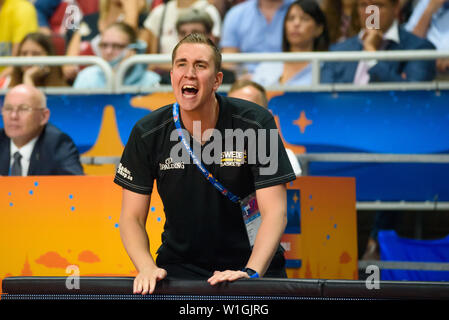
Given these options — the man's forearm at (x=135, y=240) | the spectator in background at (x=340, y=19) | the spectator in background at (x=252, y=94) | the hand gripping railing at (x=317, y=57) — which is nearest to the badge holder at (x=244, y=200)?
the man's forearm at (x=135, y=240)

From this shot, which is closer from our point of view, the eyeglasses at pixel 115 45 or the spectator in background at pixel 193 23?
the spectator in background at pixel 193 23

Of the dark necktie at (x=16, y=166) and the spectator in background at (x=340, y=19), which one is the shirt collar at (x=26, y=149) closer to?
the dark necktie at (x=16, y=166)

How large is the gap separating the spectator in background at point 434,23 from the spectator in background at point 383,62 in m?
0.42

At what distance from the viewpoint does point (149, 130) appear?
3.71 metres

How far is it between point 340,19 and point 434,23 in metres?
0.92

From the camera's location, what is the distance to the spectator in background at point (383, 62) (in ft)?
21.7

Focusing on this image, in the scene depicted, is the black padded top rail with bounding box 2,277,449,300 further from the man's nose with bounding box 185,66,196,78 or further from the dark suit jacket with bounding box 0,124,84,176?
the dark suit jacket with bounding box 0,124,84,176

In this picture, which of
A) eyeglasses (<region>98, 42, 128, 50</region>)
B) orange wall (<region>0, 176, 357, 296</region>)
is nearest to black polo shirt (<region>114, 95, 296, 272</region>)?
orange wall (<region>0, 176, 357, 296</region>)

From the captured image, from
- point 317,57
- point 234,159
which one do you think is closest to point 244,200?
point 234,159

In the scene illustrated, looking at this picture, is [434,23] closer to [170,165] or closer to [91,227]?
[91,227]

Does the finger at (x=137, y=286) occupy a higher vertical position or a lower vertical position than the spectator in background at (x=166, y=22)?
lower

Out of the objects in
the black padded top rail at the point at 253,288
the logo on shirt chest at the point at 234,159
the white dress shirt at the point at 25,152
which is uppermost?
the white dress shirt at the point at 25,152

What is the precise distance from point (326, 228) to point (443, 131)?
5.84ft
